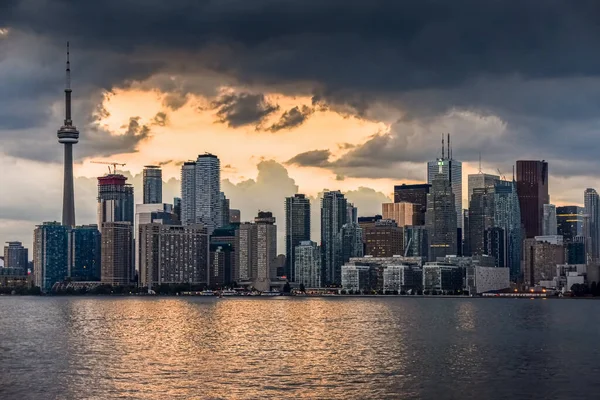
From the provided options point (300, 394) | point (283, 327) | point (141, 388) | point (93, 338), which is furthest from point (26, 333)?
point (300, 394)

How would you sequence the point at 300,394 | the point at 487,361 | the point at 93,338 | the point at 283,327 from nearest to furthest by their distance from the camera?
the point at 300,394
the point at 487,361
the point at 93,338
the point at 283,327

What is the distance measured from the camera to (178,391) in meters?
93.1

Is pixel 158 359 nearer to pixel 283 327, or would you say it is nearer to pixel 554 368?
pixel 554 368

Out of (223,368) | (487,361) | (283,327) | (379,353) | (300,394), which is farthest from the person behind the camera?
(283,327)

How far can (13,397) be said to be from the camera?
9150 centimetres

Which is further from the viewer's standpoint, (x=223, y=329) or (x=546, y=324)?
(x=546, y=324)

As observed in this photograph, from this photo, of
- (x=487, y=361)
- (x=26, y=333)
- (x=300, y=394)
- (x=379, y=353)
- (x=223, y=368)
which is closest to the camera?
(x=300, y=394)

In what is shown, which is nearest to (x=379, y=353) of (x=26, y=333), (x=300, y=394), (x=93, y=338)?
(x=300, y=394)

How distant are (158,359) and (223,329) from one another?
58.0 meters

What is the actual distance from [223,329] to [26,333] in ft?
111

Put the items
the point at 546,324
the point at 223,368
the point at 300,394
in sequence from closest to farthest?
the point at 300,394, the point at 223,368, the point at 546,324

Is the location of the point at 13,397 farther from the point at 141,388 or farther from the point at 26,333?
the point at 26,333

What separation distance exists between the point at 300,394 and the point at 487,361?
35.7 meters

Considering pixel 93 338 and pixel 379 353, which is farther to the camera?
pixel 93 338
